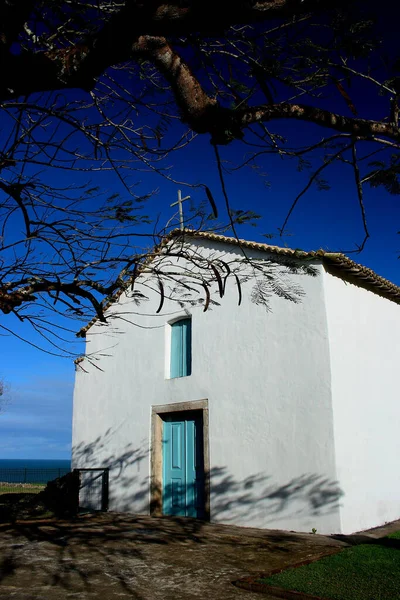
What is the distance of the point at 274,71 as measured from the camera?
397 centimetres

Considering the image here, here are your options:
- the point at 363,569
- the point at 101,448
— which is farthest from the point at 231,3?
the point at 101,448

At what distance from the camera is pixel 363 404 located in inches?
340

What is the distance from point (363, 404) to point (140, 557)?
4.36 m

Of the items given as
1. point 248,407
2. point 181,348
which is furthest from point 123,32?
point 181,348

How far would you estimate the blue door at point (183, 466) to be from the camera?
9.44 meters

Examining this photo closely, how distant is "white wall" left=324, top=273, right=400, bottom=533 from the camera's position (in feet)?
25.8

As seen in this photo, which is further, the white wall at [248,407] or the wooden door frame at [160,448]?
the wooden door frame at [160,448]

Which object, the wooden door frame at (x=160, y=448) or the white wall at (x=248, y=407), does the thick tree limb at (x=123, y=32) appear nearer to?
the white wall at (x=248, y=407)


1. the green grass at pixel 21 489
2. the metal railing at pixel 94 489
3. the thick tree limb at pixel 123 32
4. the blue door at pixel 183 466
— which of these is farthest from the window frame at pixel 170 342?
the green grass at pixel 21 489

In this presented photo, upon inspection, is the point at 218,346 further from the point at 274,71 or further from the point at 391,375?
the point at 274,71

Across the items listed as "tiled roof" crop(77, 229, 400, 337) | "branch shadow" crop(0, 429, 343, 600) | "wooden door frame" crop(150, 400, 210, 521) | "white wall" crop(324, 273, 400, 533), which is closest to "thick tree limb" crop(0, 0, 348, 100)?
"branch shadow" crop(0, 429, 343, 600)

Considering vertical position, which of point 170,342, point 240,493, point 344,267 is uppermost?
point 344,267

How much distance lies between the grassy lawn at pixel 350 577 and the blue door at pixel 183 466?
3690 mm

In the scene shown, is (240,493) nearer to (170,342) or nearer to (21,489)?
(170,342)
